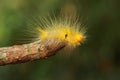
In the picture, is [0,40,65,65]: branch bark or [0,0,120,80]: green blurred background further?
[0,0,120,80]: green blurred background

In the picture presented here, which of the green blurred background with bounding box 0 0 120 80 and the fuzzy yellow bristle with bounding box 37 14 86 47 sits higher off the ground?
the green blurred background with bounding box 0 0 120 80

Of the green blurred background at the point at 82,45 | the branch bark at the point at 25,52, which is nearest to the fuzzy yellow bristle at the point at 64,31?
the branch bark at the point at 25,52

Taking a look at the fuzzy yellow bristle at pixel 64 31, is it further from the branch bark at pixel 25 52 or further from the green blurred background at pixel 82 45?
the green blurred background at pixel 82 45

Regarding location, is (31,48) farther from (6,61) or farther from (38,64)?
(38,64)

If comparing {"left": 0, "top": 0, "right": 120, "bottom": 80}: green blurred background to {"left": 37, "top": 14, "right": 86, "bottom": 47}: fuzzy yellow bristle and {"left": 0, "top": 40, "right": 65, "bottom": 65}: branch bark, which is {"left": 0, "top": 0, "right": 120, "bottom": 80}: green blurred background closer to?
{"left": 37, "top": 14, "right": 86, "bottom": 47}: fuzzy yellow bristle

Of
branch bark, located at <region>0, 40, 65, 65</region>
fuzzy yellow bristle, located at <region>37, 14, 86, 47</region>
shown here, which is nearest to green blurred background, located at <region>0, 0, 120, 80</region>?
fuzzy yellow bristle, located at <region>37, 14, 86, 47</region>

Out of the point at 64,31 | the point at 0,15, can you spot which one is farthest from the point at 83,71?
the point at 64,31
